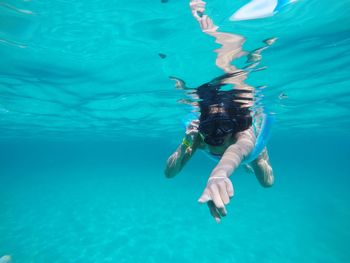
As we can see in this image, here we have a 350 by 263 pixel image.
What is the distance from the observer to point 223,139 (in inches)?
197

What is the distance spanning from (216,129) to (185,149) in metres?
0.91

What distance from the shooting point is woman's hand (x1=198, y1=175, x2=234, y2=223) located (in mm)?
2232

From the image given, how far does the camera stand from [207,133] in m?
5.13

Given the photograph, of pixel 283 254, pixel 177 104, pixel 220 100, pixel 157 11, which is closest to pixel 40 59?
pixel 157 11

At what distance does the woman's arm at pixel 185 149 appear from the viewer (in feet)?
17.7

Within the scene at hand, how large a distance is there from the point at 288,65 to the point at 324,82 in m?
4.74

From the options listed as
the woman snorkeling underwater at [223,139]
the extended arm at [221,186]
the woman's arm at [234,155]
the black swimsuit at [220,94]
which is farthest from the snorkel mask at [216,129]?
the black swimsuit at [220,94]

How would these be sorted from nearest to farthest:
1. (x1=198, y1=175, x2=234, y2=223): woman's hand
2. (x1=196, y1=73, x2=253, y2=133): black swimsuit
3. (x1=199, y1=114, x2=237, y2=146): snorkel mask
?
(x1=198, y1=175, x2=234, y2=223): woman's hand
(x1=199, y1=114, x2=237, y2=146): snorkel mask
(x1=196, y1=73, x2=253, y2=133): black swimsuit

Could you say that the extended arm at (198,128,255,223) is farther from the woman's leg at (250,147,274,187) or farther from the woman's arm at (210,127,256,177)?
the woman's leg at (250,147,274,187)

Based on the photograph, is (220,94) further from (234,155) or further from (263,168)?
(234,155)

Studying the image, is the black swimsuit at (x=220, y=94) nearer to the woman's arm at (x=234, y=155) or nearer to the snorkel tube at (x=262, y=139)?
the snorkel tube at (x=262, y=139)

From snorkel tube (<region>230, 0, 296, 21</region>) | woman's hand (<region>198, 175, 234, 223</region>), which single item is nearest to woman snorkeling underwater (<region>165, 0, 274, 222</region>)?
woman's hand (<region>198, 175, 234, 223</region>)

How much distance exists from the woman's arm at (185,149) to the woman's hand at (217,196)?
9.33 ft

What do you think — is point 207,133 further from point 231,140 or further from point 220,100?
point 220,100
